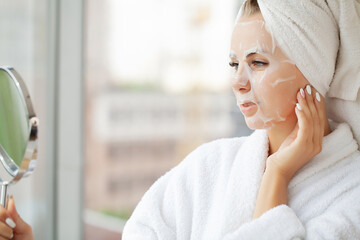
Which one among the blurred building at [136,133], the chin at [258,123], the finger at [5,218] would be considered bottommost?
the blurred building at [136,133]

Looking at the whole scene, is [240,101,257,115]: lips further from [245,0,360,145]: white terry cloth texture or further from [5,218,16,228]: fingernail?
[5,218,16,228]: fingernail

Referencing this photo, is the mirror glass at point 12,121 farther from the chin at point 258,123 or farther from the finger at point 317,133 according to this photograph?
the finger at point 317,133

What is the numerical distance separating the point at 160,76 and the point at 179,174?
605 centimetres

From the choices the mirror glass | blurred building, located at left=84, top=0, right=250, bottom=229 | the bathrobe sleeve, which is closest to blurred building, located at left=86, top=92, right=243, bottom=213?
blurred building, located at left=84, top=0, right=250, bottom=229

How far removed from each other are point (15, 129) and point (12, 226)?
0.66 feet

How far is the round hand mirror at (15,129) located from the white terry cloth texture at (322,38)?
1.60 ft

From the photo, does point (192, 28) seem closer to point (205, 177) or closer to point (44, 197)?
point (44, 197)

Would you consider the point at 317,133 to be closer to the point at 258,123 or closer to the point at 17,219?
the point at 258,123

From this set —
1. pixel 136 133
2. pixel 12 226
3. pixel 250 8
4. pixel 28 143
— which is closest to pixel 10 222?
pixel 12 226

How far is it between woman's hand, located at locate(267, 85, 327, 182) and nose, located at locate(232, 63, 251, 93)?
0.10 metres

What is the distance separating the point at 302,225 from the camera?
2.56 ft

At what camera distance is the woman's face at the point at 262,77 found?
0.82 m

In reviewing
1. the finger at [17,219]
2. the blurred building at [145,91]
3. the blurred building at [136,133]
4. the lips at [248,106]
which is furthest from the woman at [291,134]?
the blurred building at [136,133]

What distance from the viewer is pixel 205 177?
94cm
